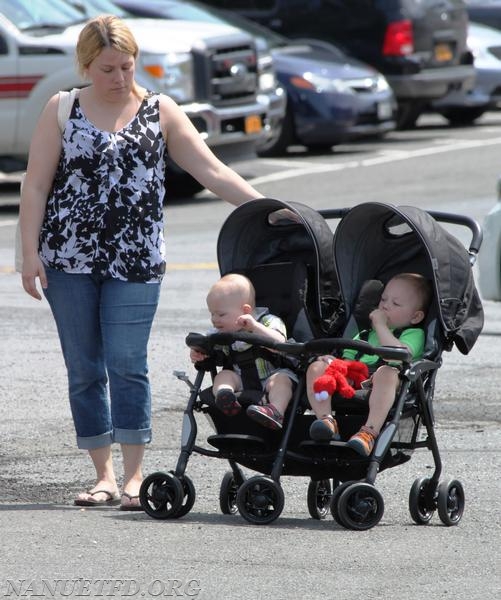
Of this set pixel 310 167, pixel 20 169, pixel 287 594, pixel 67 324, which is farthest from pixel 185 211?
pixel 287 594

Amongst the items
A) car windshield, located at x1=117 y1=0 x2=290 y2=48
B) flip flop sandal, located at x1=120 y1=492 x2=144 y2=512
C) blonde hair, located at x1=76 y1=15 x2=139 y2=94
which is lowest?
car windshield, located at x1=117 y1=0 x2=290 y2=48

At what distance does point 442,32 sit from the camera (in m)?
21.6

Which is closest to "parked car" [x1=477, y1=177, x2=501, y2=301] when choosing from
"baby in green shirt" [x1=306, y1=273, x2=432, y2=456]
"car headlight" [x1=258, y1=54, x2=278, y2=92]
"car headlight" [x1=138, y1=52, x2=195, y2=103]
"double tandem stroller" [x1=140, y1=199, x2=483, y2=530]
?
"double tandem stroller" [x1=140, y1=199, x2=483, y2=530]

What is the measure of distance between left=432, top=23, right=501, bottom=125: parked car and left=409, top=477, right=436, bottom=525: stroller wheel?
55.3 feet

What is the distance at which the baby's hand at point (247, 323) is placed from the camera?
237 inches

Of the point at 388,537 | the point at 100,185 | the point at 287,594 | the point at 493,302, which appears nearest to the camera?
the point at 287,594

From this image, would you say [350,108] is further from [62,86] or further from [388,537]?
[388,537]

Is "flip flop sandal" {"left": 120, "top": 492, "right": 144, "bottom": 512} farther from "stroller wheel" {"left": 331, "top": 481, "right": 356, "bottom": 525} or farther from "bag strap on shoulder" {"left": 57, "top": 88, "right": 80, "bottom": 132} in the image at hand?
"bag strap on shoulder" {"left": 57, "top": 88, "right": 80, "bottom": 132}

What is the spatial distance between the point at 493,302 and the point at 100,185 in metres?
5.59

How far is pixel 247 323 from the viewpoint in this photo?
6.02 metres

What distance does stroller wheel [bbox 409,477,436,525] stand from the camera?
235 inches

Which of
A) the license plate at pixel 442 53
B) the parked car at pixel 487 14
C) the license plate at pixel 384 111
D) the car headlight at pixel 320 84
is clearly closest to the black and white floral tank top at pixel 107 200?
the car headlight at pixel 320 84

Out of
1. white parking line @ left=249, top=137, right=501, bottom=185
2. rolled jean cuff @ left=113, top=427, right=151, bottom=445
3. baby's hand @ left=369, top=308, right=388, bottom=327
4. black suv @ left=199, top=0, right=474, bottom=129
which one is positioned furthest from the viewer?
black suv @ left=199, top=0, right=474, bottom=129

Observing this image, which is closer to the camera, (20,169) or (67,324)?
(67,324)
